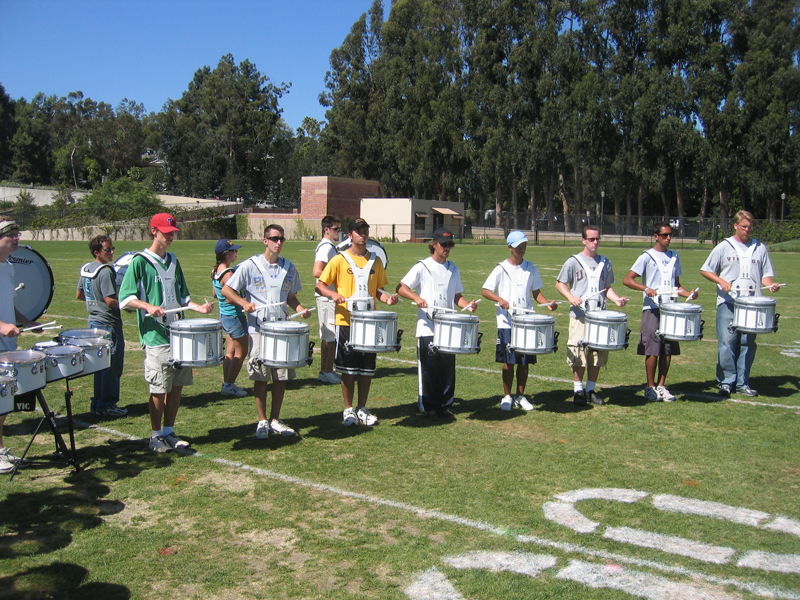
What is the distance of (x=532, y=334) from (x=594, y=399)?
5.35ft

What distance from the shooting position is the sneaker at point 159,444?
6.16 metres

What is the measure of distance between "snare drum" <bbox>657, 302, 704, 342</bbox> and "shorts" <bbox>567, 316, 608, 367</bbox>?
755 mm

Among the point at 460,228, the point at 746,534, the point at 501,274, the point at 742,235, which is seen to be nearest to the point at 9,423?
the point at 501,274

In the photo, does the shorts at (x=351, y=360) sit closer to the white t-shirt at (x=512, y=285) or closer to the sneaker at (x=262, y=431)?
the sneaker at (x=262, y=431)

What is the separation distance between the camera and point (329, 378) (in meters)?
9.15

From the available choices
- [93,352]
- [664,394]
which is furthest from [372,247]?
[664,394]

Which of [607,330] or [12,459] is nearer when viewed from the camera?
[12,459]

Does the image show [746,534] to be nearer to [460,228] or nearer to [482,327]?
[482,327]

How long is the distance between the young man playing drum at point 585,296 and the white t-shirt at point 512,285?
412 mm

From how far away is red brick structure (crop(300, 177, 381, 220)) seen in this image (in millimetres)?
62250

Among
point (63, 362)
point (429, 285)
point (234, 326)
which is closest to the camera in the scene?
point (63, 362)

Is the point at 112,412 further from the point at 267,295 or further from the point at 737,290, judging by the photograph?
the point at 737,290

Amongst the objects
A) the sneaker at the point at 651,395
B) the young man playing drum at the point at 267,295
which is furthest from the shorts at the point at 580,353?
the young man playing drum at the point at 267,295

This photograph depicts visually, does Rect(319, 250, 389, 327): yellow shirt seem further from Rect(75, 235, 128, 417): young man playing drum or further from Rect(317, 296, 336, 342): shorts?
Rect(75, 235, 128, 417): young man playing drum
